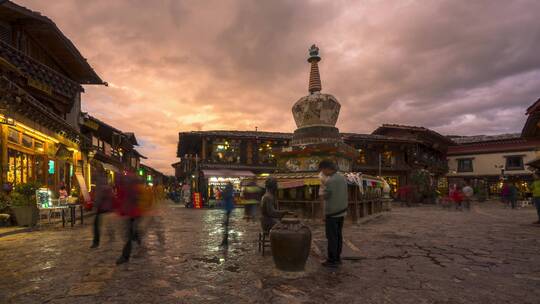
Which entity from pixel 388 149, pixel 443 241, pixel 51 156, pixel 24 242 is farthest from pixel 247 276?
pixel 388 149

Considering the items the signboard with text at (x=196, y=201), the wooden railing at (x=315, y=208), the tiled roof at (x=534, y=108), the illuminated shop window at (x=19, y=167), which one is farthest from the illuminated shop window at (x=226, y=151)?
→ the tiled roof at (x=534, y=108)

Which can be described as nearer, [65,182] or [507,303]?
[507,303]

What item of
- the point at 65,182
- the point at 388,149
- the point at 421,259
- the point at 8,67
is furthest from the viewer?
the point at 388,149

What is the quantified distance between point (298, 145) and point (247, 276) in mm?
9273

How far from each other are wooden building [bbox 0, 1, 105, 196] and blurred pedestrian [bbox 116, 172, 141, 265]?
6.20 meters

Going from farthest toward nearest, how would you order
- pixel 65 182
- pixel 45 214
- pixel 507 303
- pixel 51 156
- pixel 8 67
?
pixel 65 182 < pixel 51 156 < pixel 45 214 < pixel 8 67 < pixel 507 303

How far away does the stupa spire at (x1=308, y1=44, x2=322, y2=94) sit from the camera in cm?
1451

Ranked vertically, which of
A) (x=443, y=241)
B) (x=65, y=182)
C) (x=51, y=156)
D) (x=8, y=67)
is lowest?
(x=443, y=241)

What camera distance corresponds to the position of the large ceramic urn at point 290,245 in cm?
515

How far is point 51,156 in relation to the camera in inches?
620

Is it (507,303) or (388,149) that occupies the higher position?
(388,149)

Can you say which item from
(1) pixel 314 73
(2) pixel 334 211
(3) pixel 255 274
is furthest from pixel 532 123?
(3) pixel 255 274

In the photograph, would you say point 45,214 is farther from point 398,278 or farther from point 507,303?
point 507,303

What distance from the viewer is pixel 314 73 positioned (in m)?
14.6
